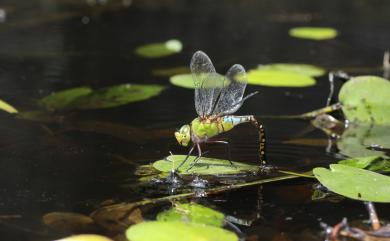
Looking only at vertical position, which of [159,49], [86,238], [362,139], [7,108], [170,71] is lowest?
[86,238]

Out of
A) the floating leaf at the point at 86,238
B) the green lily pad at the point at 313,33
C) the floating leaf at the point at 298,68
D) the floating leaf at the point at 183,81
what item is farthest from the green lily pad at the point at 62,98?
the green lily pad at the point at 313,33

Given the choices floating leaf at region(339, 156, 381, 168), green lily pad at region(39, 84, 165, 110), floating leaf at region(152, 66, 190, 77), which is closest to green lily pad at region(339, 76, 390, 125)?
floating leaf at region(339, 156, 381, 168)

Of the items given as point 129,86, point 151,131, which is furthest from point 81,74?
point 151,131

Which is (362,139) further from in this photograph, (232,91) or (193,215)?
(193,215)

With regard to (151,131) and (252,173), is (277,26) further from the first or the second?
(252,173)

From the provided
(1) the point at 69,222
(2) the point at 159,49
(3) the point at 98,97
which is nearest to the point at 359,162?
(1) the point at 69,222

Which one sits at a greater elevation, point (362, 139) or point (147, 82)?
point (147, 82)
